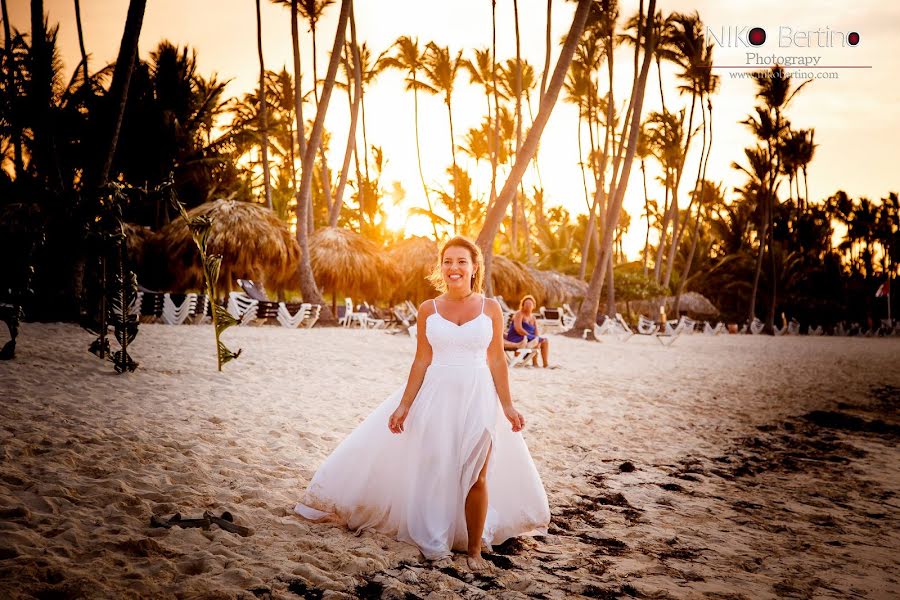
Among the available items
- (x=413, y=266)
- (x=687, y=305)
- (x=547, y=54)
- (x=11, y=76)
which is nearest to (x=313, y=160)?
(x=11, y=76)

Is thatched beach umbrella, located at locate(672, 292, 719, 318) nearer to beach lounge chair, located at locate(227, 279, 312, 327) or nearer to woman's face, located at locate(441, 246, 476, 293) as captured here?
beach lounge chair, located at locate(227, 279, 312, 327)

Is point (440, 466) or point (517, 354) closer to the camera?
point (440, 466)

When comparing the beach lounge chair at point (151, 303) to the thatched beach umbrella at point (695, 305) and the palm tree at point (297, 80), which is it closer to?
the palm tree at point (297, 80)

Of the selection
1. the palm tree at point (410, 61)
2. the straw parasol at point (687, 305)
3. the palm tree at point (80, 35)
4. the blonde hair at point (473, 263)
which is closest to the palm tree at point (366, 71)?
the palm tree at point (410, 61)

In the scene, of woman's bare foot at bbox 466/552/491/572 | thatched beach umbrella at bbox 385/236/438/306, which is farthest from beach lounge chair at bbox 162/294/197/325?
woman's bare foot at bbox 466/552/491/572

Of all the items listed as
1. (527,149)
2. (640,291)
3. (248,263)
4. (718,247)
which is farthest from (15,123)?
(718,247)

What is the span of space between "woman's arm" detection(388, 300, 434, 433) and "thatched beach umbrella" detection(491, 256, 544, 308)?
20.9 meters

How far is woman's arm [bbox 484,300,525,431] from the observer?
265cm

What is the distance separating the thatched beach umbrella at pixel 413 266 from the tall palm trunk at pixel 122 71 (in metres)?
14.1

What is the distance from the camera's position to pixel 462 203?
4066 centimetres

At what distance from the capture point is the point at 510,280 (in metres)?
24.0

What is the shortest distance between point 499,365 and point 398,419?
0.55 meters

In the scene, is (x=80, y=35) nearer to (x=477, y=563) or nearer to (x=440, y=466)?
(x=440, y=466)

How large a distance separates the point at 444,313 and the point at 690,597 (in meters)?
1.66
